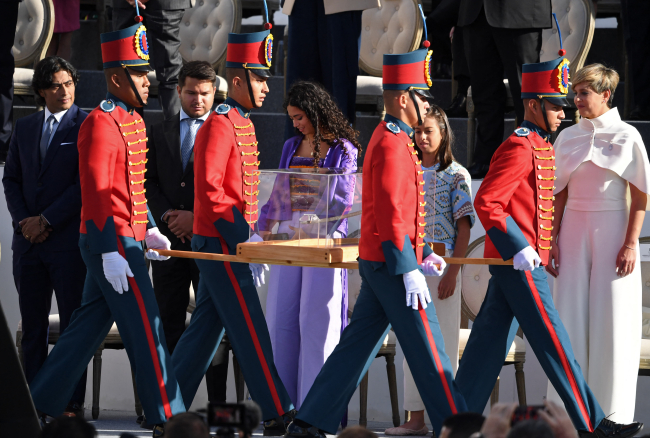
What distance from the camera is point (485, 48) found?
16.3 feet

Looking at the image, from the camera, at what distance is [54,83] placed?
4.30 metres

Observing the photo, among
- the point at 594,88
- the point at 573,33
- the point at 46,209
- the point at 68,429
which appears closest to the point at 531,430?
the point at 68,429

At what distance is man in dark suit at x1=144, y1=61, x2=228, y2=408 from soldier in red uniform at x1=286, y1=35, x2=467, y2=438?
107cm

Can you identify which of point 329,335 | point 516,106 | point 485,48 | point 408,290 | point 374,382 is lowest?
point 374,382

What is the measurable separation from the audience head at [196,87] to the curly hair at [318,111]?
381mm

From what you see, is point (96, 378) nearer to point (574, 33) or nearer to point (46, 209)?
point (46, 209)

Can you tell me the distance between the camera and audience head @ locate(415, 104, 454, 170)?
13.3ft

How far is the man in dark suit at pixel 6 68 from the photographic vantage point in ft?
17.4

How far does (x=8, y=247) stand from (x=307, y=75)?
174 centimetres

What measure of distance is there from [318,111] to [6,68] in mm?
2162

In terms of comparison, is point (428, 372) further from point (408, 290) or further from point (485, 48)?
point (485, 48)

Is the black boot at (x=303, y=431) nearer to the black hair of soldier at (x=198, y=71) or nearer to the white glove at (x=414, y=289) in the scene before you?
the white glove at (x=414, y=289)

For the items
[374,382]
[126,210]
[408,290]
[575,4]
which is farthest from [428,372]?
[575,4]

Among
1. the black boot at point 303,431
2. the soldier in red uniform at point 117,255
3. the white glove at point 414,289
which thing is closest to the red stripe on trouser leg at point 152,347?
the soldier in red uniform at point 117,255
